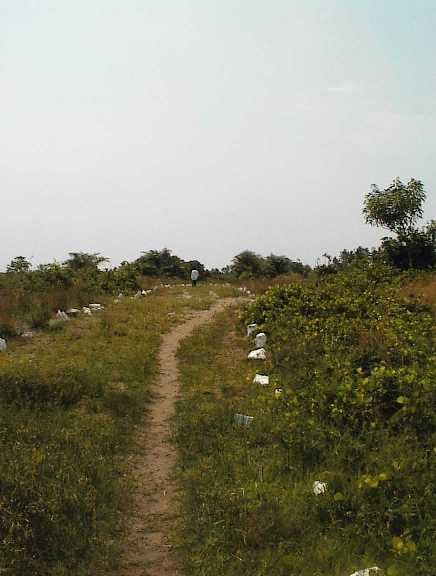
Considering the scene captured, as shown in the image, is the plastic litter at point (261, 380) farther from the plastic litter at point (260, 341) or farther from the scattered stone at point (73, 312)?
the scattered stone at point (73, 312)

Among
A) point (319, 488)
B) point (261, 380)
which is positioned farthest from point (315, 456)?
point (261, 380)

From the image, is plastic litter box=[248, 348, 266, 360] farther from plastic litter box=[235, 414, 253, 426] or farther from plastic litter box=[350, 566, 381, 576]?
plastic litter box=[350, 566, 381, 576]

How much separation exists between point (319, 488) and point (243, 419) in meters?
2.28

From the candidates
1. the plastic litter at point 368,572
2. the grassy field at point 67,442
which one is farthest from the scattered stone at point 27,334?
the plastic litter at point 368,572

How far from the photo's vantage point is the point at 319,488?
5555mm

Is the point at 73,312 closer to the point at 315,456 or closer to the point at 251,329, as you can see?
the point at 251,329

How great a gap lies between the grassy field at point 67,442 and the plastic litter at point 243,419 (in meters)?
1.62

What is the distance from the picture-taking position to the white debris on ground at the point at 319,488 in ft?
18.0

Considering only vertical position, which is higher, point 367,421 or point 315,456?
point 367,421

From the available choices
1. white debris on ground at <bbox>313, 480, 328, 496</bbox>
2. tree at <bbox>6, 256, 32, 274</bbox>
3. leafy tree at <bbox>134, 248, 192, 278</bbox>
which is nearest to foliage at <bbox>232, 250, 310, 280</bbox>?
leafy tree at <bbox>134, 248, 192, 278</bbox>

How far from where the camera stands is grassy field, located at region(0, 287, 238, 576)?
477cm

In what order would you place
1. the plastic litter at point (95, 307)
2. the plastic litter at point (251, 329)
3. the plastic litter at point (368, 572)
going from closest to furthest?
the plastic litter at point (368, 572)
the plastic litter at point (251, 329)
the plastic litter at point (95, 307)

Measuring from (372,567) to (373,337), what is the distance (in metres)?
6.32

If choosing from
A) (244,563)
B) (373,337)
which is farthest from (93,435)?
(373,337)
